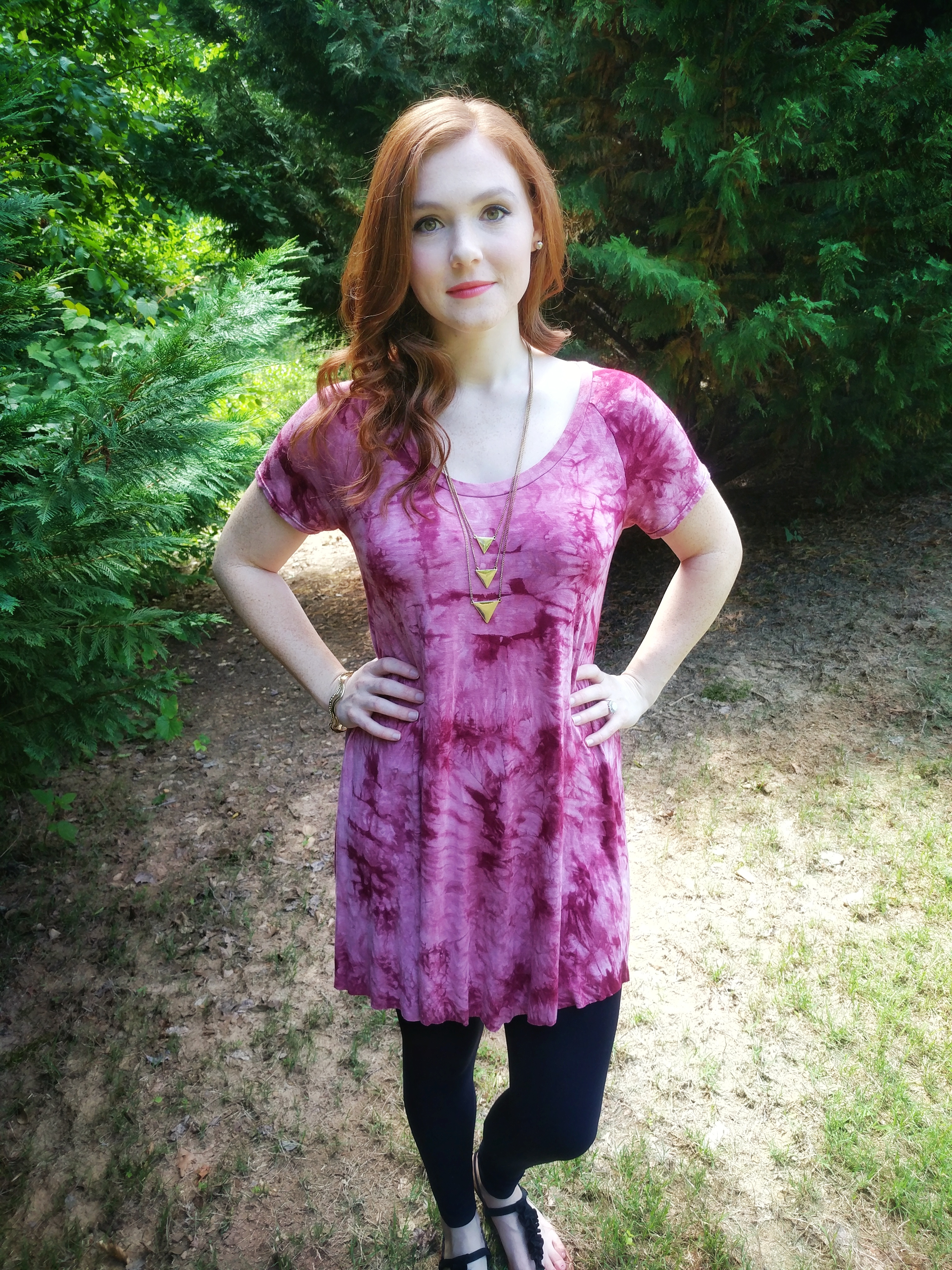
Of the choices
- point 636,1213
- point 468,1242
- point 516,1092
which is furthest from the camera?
point 636,1213

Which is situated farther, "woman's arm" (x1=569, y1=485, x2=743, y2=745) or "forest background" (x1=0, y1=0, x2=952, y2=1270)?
"forest background" (x1=0, y1=0, x2=952, y2=1270)

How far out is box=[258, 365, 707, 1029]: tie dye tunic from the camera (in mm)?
1503

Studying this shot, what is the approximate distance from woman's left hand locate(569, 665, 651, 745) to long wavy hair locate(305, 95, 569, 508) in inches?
18.7

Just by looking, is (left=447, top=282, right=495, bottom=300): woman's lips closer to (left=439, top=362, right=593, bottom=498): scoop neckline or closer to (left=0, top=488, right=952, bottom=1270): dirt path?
(left=439, top=362, right=593, bottom=498): scoop neckline

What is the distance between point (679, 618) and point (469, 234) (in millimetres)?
895

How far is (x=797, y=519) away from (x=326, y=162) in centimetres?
356

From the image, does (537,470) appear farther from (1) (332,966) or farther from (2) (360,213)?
(2) (360,213)

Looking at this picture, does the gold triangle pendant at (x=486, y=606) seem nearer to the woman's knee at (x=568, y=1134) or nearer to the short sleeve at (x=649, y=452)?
the short sleeve at (x=649, y=452)

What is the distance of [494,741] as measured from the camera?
1.54 m

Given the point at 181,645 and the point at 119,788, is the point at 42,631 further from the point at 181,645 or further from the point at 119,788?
the point at 181,645

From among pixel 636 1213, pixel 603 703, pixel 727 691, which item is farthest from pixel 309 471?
pixel 727 691

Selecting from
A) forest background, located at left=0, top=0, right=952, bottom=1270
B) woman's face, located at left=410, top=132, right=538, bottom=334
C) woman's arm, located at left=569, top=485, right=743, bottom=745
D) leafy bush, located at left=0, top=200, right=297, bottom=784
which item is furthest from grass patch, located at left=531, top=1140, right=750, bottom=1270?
woman's face, located at left=410, top=132, right=538, bottom=334

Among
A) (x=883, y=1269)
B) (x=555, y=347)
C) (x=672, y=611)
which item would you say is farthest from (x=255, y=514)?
(x=883, y=1269)

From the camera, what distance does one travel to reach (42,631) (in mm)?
2182
